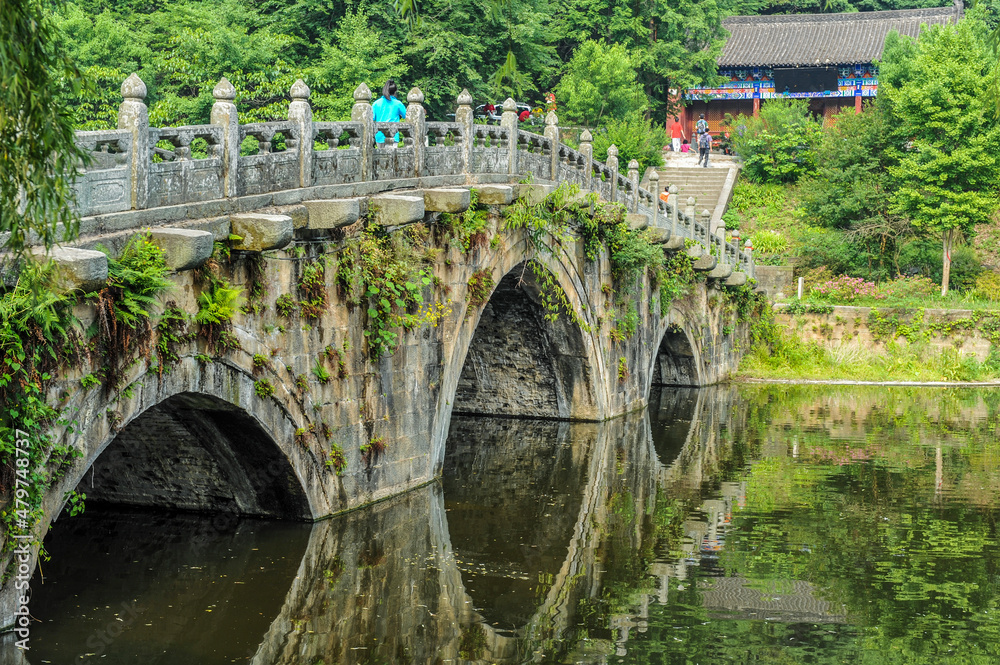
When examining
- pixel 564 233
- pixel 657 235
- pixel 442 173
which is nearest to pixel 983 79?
pixel 657 235

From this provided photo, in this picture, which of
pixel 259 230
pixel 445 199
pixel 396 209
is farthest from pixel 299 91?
pixel 445 199

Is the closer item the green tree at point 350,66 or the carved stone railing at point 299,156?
the carved stone railing at point 299,156

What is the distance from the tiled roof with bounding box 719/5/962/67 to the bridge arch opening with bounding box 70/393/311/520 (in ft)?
109

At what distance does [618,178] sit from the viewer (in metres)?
19.9

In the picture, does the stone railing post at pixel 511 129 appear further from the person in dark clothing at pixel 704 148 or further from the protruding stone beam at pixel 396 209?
the person in dark clothing at pixel 704 148

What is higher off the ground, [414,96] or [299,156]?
[414,96]

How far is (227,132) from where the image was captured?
10047mm

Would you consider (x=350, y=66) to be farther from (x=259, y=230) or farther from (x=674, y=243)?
(x=259, y=230)

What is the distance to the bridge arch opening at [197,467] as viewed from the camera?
11.0m

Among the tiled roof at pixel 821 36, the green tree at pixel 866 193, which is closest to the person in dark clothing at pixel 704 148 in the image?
the tiled roof at pixel 821 36

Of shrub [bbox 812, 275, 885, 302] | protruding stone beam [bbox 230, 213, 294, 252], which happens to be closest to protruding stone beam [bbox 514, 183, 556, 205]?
protruding stone beam [bbox 230, 213, 294, 252]

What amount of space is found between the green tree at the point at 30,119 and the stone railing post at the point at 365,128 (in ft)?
21.3

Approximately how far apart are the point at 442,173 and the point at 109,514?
5321 mm

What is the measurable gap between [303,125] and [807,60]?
3349cm
